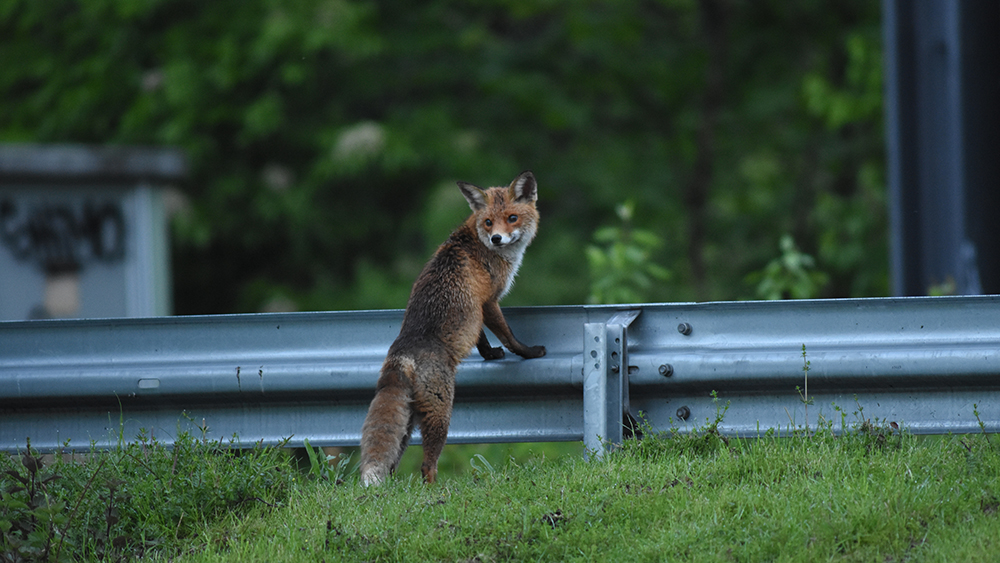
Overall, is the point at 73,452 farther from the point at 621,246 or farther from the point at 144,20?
the point at 144,20

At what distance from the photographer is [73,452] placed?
434 centimetres

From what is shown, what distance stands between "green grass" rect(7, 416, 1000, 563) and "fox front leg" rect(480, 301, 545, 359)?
56 centimetres

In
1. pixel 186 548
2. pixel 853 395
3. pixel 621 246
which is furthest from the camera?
pixel 621 246

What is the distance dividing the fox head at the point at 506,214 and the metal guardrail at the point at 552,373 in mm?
559

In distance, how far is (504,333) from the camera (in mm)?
4434

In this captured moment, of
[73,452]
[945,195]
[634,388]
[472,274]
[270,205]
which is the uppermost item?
[270,205]

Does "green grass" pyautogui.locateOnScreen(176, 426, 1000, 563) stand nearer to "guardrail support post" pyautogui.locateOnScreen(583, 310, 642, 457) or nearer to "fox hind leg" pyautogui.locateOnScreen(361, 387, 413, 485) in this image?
"fox hind leg" pyautogui.locateOnScreen(361, 387, 413, 485)

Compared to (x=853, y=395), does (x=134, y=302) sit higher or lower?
higher

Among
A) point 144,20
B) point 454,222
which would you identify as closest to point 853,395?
point 454,222

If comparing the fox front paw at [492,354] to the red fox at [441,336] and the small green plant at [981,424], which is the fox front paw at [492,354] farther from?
the small green plant at [981,424]

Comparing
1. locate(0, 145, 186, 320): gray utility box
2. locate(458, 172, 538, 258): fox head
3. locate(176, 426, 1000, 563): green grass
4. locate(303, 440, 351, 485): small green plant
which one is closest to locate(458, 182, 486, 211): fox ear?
locate(458, 172, 538, 258): fox head

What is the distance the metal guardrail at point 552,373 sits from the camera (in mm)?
3930

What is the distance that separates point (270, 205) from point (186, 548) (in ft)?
38.4

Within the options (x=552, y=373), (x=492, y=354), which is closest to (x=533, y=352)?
(x=552, y=373)
